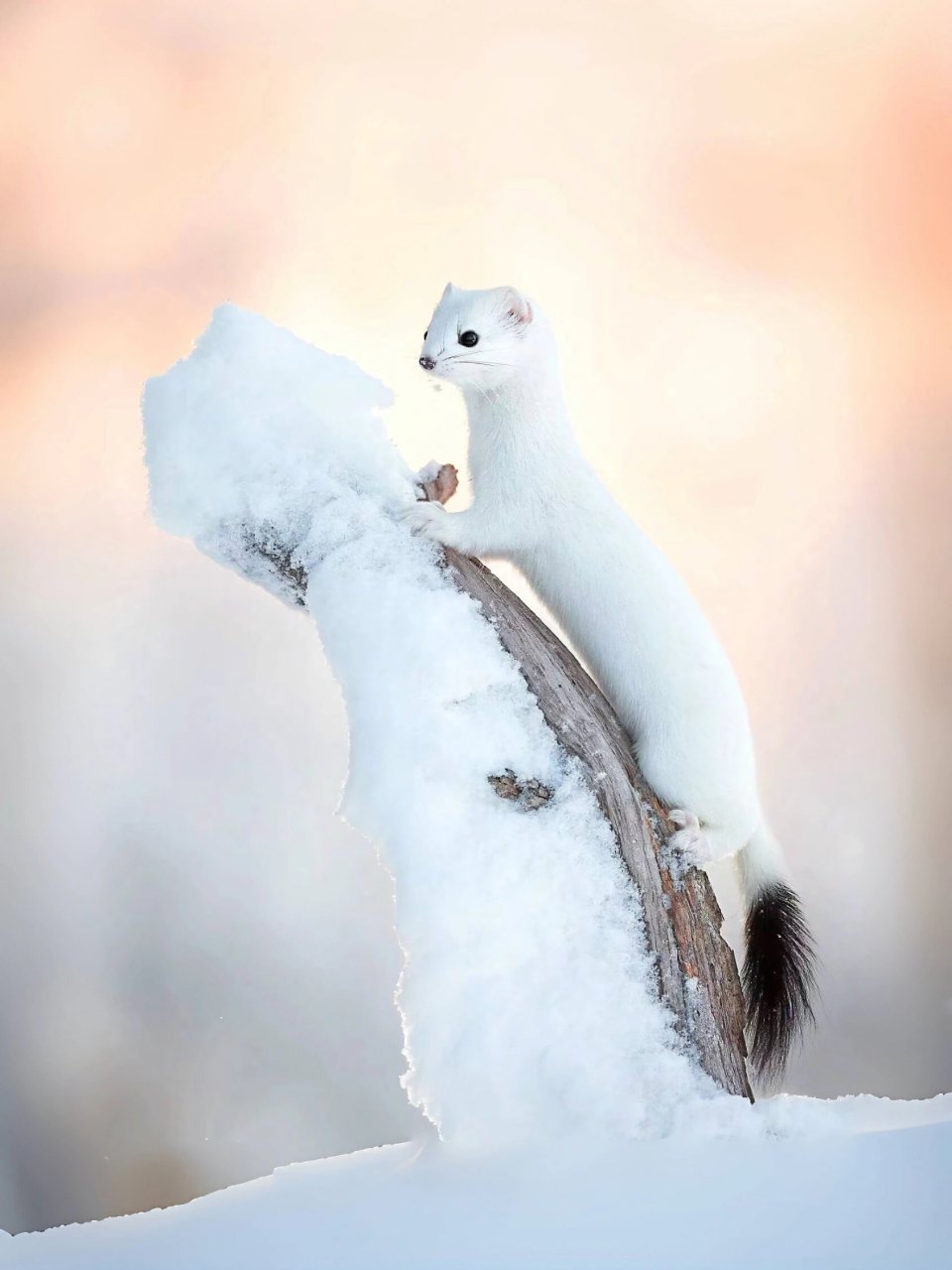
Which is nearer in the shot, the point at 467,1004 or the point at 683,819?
the point at 467,1004

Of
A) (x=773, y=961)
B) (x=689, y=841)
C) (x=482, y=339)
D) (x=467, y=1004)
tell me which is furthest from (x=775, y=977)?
(x=482, y=339)

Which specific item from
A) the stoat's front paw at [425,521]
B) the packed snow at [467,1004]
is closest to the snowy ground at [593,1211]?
the packed snow at [467,1004]

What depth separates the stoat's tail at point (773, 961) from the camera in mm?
1374

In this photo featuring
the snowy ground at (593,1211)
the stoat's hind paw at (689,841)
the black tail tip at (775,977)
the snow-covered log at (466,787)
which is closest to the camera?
the snowy ground at (593,1211)

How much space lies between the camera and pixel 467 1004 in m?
1.09

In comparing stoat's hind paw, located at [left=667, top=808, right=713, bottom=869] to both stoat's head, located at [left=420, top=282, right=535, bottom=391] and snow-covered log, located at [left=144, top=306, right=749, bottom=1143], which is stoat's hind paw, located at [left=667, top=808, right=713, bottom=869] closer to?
snow-covered log, located at [left=144, top=306, right=749, bottom=1143]

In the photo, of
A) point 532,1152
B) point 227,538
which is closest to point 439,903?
point 532,1152

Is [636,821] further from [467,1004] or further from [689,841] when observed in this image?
[467,1004]

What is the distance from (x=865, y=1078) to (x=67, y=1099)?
1.90 meters

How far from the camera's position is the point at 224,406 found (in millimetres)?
1301

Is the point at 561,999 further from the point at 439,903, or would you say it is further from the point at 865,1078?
the point at 865,1078

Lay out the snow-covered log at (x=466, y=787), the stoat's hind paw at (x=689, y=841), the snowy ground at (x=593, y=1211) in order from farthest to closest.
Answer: the stoat's hind paw at (x=689, y=841) → the snow-covered log at (x=466, y=787) → the snowy ground at (x=593, y=1211)

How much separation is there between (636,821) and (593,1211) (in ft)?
1.34

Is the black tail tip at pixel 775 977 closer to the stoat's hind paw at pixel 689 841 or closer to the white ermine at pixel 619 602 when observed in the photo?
the white ermine at pixel 619 602
